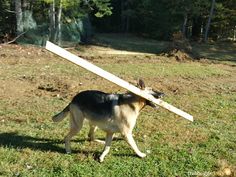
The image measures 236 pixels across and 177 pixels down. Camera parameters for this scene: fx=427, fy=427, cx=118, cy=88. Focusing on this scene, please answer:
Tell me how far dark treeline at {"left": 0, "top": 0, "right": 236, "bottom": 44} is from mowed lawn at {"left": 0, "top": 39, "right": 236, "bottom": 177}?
281 inches

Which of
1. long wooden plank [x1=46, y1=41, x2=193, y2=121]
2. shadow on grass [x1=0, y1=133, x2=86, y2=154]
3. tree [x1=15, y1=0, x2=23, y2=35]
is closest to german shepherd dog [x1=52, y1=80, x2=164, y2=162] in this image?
long wooden plank [x1=46, y1=41, x2=193, y2=121]

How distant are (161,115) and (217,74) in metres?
7.46

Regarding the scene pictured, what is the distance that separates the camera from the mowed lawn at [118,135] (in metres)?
6.73

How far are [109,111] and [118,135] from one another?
156 cm

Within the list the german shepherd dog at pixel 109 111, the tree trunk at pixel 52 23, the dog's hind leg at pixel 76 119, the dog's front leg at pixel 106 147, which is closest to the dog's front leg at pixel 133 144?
the german shepherd dog at pixel 109 111

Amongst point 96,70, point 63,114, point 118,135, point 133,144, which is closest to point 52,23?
point 118,135

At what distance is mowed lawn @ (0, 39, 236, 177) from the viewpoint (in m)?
6.73

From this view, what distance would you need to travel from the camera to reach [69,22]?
2559 centimetres

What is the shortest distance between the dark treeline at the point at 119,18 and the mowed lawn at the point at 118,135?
23.4 ft

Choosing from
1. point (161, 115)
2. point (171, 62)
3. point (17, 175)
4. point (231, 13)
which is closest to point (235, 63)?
point (171, 62)

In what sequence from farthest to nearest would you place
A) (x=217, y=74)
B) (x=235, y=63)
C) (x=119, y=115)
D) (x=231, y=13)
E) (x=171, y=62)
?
1. (x=231, y=13)
2. (x=235, y=63)
3. (x=171, y=62)
4. (x=217, y=74)
5. (x=119, y=115)

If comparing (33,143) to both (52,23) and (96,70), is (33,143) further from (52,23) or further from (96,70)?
(52,23)

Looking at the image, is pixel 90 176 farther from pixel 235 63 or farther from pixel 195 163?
pixel 235 63

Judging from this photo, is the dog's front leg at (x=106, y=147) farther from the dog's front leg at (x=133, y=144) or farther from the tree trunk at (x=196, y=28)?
the tree trunk at (x=196, y=28)
